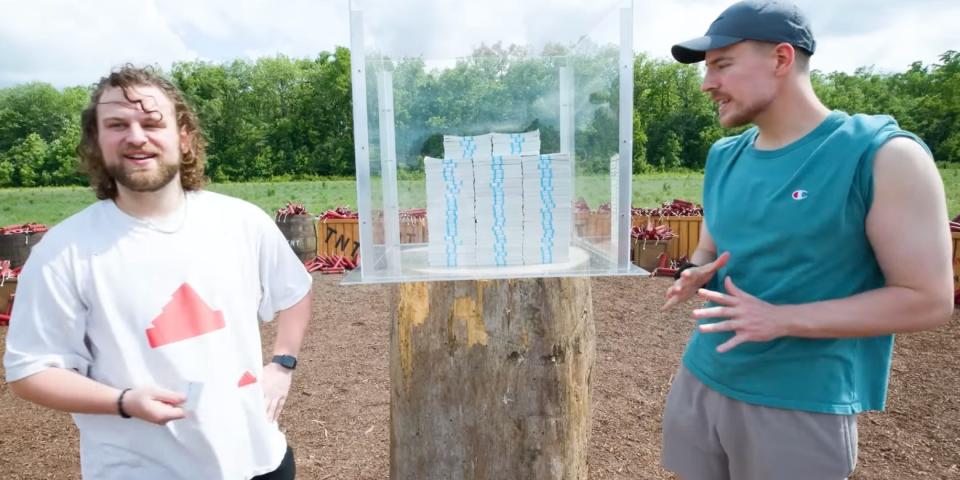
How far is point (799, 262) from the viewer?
160cm

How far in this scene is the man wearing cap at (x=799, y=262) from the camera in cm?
139

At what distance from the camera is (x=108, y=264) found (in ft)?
5.06

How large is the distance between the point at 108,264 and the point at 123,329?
0.18 m

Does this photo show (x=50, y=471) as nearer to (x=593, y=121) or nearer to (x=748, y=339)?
(x=593, y=121)

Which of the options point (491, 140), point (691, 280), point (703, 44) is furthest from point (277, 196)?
point (703, 44)

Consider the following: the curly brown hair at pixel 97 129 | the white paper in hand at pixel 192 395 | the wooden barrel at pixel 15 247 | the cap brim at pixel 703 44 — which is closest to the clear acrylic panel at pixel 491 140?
the cap brim at pixel 703 44

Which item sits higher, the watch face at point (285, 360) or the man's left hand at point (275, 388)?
the watch face at point (285, 360)

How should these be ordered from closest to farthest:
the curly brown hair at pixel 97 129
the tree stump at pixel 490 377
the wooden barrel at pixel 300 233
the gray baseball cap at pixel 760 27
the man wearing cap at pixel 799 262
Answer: the man wearing cap at pixel 799 262, the gray baseball cap at pixel 760 27, the curly brown hair at pixel 97 129, the tree stump at pixel 490 377, the wooden barrel at pixel 300 233

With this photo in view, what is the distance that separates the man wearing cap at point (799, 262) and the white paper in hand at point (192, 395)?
1.36m

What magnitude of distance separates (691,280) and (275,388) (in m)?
1.39

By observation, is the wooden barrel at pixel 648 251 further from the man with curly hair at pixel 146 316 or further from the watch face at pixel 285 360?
the man with curly hair at pixel 146 316

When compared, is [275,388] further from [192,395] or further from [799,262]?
[799,262]

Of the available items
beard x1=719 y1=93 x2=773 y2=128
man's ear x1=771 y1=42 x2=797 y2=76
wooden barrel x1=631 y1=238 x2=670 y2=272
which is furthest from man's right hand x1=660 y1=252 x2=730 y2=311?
wooden barrel x1=631 y1=238 x2=670 y2=272

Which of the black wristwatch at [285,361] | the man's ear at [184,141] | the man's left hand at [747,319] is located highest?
the man's ear at [184,141]
